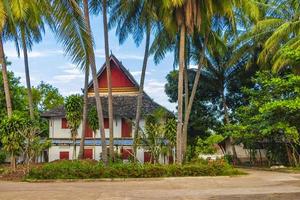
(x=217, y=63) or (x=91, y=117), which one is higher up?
(x=217, y=63)

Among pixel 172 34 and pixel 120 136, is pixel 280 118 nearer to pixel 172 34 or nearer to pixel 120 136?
pixel 172 34

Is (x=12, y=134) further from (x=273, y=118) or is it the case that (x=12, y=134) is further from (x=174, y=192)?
(x=273, y=118)

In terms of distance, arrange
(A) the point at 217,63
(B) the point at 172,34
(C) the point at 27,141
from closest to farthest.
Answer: (C) the point at 27,141, (B) the point at 172,34, (A) the point at 217,63

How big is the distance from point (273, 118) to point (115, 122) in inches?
535

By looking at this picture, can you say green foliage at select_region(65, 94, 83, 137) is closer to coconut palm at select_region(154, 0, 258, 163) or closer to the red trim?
coconut palm at select_region(154, 0, 258, 163)

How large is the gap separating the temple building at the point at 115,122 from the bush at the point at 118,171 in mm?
13966

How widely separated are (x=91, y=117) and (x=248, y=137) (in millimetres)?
10559

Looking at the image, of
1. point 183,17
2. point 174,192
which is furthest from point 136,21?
point 174,192

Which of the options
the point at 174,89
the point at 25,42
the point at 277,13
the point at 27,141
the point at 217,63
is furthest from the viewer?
the point at 174,89

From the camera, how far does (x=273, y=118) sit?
28.9 metres

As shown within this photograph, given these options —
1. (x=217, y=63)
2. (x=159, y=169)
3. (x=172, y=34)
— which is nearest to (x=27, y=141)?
(x=159, y=169)

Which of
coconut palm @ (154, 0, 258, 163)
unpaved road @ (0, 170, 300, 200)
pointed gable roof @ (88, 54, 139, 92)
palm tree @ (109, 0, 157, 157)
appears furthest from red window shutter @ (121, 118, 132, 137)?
unpaved road @ (0, 170, 300, 200)

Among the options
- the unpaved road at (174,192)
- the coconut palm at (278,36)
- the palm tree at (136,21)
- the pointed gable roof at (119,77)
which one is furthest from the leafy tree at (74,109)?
the coconut palm at (278,36)

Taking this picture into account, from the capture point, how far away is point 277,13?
35.9m
